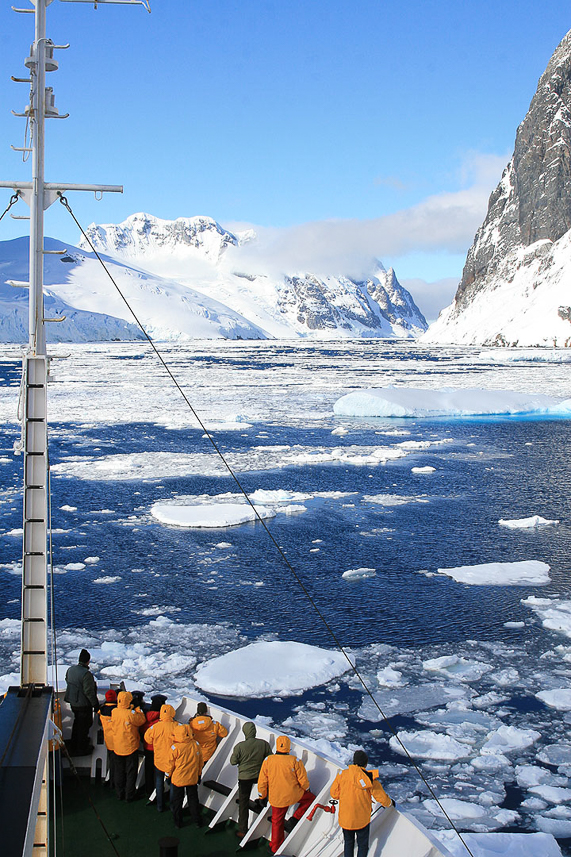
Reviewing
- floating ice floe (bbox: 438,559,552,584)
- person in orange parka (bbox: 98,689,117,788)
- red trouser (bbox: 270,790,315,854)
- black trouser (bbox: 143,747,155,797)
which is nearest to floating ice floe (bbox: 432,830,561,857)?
red trouser (bbox: 270,790,315,854)

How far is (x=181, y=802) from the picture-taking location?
23.0 feet

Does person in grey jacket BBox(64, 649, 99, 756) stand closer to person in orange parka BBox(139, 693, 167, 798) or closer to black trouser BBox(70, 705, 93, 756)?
black trouser BBox(70, 705, 93, 756)

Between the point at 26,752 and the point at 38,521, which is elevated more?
the point at 38,521

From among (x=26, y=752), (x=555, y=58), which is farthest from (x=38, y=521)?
(x=555, y=58)

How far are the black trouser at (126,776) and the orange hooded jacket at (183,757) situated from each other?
67 centimetres

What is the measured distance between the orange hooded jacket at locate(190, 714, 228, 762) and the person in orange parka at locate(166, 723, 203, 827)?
0.70ft

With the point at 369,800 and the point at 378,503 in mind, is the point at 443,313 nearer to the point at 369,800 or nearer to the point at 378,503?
the point at 378,503

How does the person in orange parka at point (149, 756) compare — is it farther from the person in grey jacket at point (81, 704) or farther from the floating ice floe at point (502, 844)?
the floating ice floe at point (502, 844)

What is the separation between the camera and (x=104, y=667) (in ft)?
35.4

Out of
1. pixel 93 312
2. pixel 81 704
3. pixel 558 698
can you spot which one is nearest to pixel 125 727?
pixel 81 704

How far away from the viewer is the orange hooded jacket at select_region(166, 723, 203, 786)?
679cm

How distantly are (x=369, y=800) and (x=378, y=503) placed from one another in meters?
14.8

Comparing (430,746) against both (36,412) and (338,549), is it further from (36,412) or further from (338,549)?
(338,549)

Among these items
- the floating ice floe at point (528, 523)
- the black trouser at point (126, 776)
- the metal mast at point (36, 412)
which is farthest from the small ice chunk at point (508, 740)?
the floating ice floe at point (528, 523)
